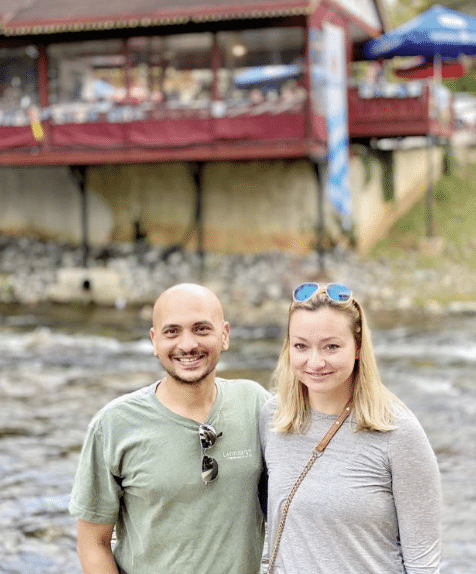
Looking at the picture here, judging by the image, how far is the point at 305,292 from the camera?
120 inches

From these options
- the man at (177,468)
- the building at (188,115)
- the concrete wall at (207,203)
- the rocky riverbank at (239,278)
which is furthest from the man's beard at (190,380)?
the concrete wall at (207,203)

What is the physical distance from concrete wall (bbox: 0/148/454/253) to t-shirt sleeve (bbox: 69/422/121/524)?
18.1 m

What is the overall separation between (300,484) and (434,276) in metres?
18.1

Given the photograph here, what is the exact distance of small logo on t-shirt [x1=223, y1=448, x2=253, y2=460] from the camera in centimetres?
311

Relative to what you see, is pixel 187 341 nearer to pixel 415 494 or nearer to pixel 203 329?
pixel 203 329

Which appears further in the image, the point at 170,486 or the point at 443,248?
the point at 443,248

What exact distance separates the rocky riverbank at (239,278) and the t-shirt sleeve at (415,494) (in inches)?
607

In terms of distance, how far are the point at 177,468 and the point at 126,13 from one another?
735 inches

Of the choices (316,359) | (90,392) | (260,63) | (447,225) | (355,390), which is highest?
(260,63)

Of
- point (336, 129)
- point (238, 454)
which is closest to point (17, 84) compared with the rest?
point (336, 129)

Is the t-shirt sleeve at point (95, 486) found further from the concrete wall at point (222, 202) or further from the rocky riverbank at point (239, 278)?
the concrete wall at point (222, 202)

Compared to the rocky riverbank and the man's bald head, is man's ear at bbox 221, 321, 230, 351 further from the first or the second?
the rocky riverbank

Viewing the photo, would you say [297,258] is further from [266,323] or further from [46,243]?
[46,243]

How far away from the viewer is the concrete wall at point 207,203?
21406mm
